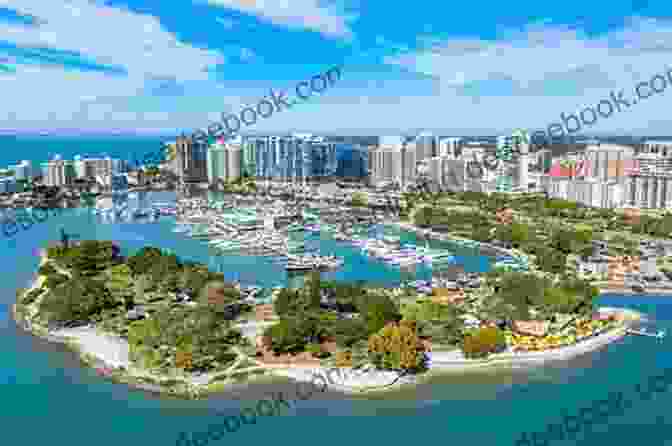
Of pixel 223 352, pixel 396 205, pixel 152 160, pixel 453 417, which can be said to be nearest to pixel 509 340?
pixel 453 417

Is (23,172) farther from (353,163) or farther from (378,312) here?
(378,312)

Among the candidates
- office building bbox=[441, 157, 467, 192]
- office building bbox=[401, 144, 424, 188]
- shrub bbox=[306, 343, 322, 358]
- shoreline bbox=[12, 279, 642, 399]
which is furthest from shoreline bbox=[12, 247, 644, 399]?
office building bbox=[401, 144, 424, 188]

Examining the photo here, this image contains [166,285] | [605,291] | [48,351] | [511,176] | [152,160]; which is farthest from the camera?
[152,160]

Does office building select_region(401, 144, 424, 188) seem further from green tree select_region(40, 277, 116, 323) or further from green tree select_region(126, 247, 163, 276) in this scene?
green tree select_region(40, 277, 116, 323)

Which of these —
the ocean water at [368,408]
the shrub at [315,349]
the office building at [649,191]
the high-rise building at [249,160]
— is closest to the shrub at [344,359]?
the shrub at [315,349]

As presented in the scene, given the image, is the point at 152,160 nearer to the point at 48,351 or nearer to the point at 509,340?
the point at 48,351

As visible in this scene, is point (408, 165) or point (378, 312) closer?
point (378, 312)

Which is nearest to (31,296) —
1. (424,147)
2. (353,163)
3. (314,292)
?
(314,292)
